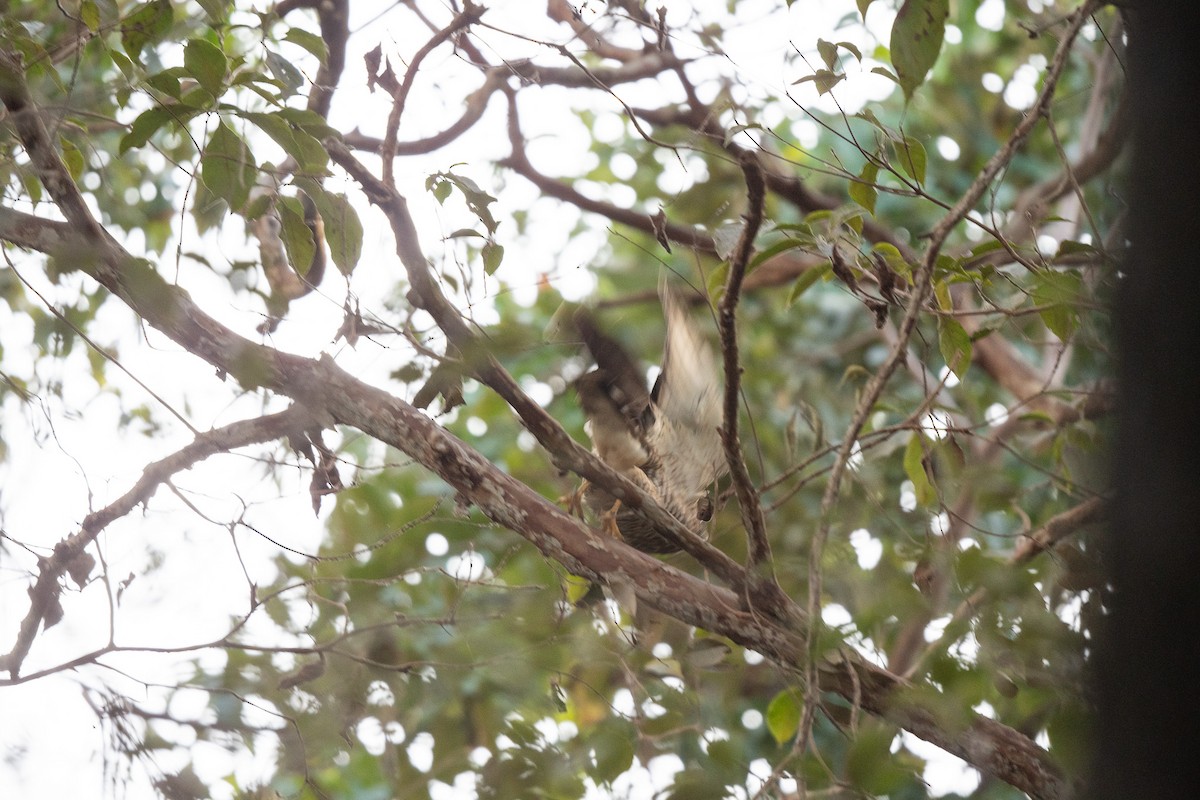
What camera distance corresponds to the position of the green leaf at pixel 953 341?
134 cm

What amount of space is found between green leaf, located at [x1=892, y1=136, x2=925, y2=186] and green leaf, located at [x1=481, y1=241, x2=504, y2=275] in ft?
1.71

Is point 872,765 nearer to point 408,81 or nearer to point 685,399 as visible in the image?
point 685,399

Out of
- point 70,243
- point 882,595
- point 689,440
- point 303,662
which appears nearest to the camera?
point 70,243

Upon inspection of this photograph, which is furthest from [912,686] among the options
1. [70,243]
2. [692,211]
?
[692,211]

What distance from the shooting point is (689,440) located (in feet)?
5.49

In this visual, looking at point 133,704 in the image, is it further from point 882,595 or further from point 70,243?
point 882,595

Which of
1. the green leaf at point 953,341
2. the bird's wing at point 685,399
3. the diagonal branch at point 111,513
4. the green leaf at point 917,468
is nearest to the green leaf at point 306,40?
the diagonal branch at point 111,513

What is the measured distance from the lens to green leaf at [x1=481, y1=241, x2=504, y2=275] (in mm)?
1313

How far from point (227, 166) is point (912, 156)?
2.79ft

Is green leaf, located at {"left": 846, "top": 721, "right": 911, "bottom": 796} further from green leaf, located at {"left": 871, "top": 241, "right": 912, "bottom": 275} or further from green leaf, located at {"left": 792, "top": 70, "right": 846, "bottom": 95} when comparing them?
green leaf, located at {"left": 792, "top": 70, "right": 846, "bottom": 95}

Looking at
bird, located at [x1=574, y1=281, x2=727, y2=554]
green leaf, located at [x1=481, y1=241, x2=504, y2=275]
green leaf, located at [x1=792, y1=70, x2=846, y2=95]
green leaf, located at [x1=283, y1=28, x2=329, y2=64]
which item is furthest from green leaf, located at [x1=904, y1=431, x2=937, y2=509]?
green leaf, located at [x1=283, y1=28, x2=329, y2=64]

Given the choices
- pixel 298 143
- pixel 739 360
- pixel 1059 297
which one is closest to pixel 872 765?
pixel 739 360

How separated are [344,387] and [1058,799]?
3.05 ft

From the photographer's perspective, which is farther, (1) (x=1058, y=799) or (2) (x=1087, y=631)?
(1) (x=1058, y=799)
